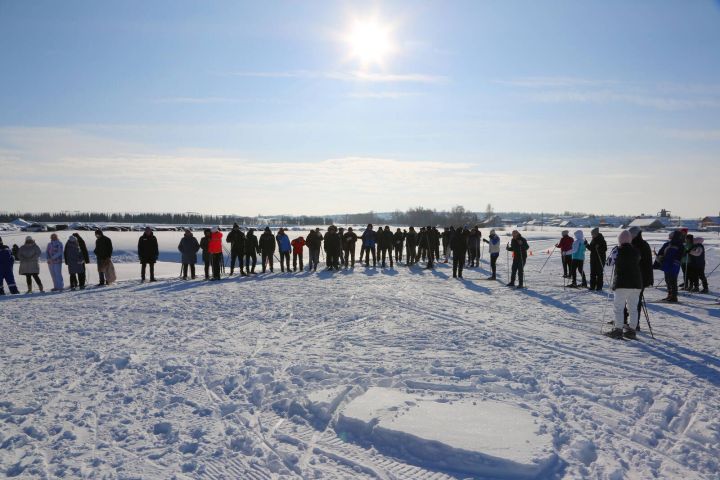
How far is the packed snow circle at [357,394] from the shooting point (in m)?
3.77

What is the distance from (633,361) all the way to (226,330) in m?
6.29

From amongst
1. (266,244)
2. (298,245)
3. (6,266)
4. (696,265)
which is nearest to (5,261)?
(6,266)

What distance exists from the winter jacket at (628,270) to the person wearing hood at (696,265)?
6.86 m

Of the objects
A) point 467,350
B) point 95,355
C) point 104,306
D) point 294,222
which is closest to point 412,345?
point 467,350

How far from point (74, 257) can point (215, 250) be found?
4.13 meters

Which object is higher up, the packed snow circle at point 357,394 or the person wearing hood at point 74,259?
the person wearing hood at point 74,259

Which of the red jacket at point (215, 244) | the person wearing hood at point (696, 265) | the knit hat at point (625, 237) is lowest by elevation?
the person wearing hood at point (696, 265)

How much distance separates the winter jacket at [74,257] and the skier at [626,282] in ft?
45.5

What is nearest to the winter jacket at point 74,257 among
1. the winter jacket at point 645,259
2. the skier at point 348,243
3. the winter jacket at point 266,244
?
the winter jacket at point 266,244

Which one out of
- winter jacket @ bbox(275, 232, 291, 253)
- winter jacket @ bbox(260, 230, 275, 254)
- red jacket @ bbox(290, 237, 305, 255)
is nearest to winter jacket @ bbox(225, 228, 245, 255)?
winter jacket @ bbox(260, 230, 275, 254)

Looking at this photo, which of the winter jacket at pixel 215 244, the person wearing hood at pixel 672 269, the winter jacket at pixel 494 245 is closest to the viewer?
the person wearing hood at pixel 672 269

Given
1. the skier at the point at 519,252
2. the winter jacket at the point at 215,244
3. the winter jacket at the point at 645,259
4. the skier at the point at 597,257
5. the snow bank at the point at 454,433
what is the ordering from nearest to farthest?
the snow bank at the point at 454,433, the winter jacket at the point at 645,259, the skier at the point at 597,257, the skier at the point at 519,252, the winter jacket at the point at 215,244

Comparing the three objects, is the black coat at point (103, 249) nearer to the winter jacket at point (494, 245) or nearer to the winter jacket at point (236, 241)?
the winter jacket at point (236, 241)

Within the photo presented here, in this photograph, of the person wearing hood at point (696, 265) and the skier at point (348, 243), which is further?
the skier at point (348, 243)
